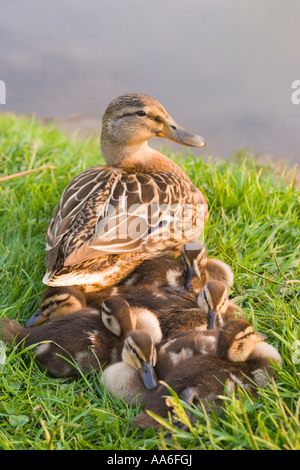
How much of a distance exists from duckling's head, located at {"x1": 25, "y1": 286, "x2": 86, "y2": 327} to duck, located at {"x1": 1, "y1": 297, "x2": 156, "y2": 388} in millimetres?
137

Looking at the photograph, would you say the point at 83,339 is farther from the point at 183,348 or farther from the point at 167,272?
the point at 167,272

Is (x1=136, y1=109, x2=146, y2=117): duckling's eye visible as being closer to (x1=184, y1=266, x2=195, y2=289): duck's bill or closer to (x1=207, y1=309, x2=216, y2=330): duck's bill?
(x1=184, y1=266, x2=195, y2=289): duck's bill

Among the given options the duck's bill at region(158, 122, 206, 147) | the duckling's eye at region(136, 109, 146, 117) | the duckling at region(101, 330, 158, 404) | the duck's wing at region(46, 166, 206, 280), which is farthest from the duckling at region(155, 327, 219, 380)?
the duckling's eye at region(136, 109, 146, 117)

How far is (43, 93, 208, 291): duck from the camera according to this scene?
273 cm

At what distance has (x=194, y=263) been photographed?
9.41 feet

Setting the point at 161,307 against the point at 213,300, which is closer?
the point at 213,300

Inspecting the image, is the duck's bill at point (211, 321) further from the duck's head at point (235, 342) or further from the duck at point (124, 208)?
the duck at point (124, 208)

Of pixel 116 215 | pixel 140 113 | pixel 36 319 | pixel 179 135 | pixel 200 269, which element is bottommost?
pixel 36 319

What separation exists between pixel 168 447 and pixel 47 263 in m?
1.20

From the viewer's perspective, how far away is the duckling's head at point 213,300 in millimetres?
2506

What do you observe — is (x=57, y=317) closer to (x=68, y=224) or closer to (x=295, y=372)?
(x=68, y=224)

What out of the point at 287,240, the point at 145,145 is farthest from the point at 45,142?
the point at 287,240

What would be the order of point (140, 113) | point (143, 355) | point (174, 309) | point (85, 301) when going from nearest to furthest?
point (143, 355), point (174, 309), point (85, 301), point (140, 113)

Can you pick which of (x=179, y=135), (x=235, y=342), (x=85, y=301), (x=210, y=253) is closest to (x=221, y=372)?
(x=235, y=342)
